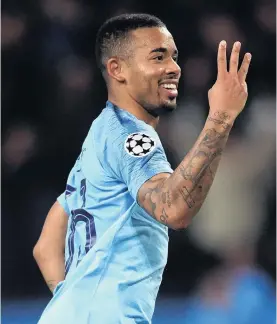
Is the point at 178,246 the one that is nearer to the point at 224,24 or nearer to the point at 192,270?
the point at 192,270

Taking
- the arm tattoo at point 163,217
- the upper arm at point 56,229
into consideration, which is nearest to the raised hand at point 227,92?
the arm tattoo at point 163,217

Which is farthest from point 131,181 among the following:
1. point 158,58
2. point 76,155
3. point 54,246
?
point 76,155

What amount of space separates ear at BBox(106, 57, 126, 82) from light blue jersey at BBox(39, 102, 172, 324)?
200 mm

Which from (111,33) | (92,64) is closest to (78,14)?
(92,64)

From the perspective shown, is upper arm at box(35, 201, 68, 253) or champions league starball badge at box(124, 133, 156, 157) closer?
champions league starball badge at box(124, 133, 156, 157)

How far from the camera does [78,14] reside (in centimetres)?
657

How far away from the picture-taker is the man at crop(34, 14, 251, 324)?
8.50 feet

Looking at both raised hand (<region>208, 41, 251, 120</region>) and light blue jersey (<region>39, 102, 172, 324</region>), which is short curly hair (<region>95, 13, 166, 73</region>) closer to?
light blue jersey (<region>39, 102, 172, 324</region>)

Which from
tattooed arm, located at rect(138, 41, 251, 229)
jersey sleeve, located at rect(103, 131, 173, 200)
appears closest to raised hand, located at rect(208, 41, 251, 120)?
tattooed arm, located at rect(138, 41, 251, 229)

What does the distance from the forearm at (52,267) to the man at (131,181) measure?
0.26 meters

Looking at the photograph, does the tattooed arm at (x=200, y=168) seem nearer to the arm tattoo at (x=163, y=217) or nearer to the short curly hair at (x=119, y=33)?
the arm tattoo at (x=163, y=217)

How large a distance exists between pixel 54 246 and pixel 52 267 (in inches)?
3.5

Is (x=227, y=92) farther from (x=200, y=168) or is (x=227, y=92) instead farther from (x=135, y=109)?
(x=135, y=109)

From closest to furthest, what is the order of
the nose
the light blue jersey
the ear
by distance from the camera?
1. the light blue jersey
2. the nose
3. the ear
